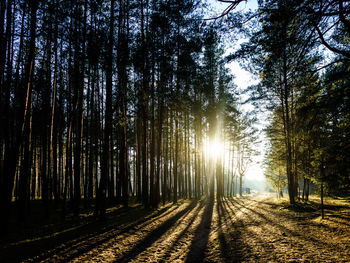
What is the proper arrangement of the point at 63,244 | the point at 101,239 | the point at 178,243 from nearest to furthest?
the point at 63,244 < the point at 178,243 < the point at 101,239

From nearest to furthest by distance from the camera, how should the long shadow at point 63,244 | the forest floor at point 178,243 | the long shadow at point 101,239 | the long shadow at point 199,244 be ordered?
1. the forest floor at point 178,243
2. the long shadow at point 199,244
3. the long shadow at point 63,244
4. the long shadow at point 101,239

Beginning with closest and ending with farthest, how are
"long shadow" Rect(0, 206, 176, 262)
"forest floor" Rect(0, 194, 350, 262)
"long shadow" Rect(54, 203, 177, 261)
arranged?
"forest floor" Rect(0, 194, 350, 262)
"long shadow" Rect(0, 206, 176, 262)
"long shadow" Rect(54, 203, 177, 261)

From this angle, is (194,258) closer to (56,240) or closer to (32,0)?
(56,240)

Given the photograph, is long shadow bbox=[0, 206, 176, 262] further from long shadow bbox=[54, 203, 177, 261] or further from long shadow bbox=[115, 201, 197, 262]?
long shadow bbox=[115, 201, 197, 262]

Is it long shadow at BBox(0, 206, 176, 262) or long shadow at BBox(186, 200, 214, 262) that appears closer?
long shadow at BBox(186, 200, 214, 262)

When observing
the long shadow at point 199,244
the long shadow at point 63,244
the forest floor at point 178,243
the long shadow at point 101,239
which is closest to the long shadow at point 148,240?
the forest floor at point 178,243

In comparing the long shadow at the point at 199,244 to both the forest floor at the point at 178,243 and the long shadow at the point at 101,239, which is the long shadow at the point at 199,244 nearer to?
the forest floor at the point at 178,243

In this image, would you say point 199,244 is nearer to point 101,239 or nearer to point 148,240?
point 148,240

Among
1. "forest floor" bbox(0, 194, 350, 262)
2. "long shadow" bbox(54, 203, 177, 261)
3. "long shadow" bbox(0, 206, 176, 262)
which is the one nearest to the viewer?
"forest floor" bbox(0, 194, 350, 262)

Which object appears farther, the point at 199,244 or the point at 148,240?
the point at 148,240

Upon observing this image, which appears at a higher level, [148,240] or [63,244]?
[63,244]

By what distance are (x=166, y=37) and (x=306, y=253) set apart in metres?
14.4

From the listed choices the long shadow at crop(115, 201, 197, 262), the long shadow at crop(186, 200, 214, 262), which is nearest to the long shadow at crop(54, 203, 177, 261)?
the long shadow at crop(115, 201, 197, 262)

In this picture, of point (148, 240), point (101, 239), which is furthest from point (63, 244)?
point (148, 240)
